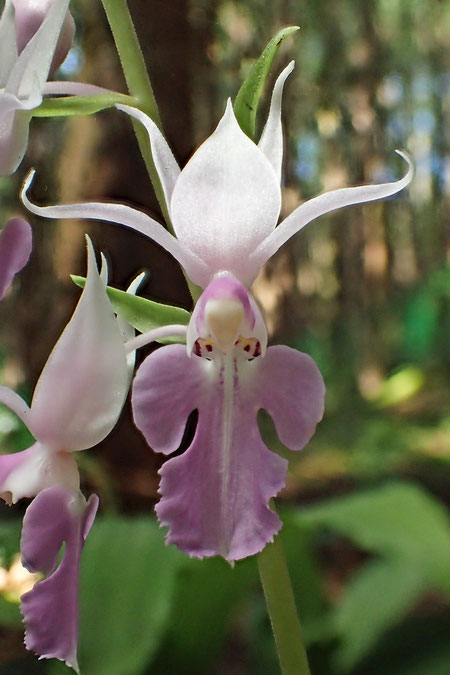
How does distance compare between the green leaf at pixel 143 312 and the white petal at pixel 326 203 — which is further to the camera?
the green leaf at pixel 143 312

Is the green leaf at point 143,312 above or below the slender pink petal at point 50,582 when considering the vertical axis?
above

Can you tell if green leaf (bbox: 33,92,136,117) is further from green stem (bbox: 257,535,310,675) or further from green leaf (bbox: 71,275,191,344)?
green stem (bbox: 257,535,310,675)

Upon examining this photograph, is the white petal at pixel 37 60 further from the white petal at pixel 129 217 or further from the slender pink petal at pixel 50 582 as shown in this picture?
the slender pink petal at pixel 50 582

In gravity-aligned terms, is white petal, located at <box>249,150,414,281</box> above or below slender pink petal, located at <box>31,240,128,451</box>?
above

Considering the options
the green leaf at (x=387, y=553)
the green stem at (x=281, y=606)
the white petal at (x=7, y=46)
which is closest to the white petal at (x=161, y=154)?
the white petal at (x=7, y=46)

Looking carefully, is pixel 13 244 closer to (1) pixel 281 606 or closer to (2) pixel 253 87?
(2) pixel 253 87

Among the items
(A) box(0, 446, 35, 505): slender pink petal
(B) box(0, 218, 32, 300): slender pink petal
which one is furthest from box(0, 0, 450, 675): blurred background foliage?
(B) box(0, 218, 32, 300): slender pink petal
